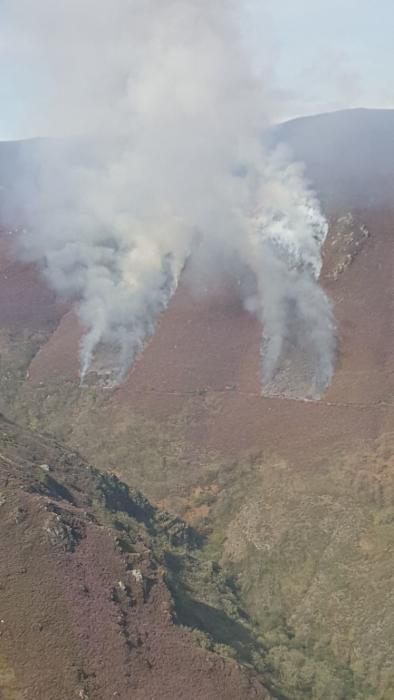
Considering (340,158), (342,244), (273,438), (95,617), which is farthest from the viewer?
(340,158)

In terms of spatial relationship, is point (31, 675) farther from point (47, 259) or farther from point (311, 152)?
point (311, 152)

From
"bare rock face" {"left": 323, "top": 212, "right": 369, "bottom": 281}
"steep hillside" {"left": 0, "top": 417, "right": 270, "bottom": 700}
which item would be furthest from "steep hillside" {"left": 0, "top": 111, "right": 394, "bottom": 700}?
"steep hillside" {"left": 0, "top": 417, "right": 270, "bottom": 700}

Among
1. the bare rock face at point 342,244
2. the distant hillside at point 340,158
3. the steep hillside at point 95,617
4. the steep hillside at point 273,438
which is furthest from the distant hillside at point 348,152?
the steep hillside at point 95,617

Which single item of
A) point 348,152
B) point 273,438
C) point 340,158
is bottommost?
point 273,438

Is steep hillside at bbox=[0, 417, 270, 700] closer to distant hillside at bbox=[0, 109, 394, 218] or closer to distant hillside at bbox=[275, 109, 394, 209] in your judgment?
distant hillside at bbox=[275, 109, 394, 209]

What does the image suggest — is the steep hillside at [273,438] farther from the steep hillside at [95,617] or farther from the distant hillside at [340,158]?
the steep hillside at [95,617]

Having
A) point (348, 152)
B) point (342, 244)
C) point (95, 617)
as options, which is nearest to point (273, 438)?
point (342, 244)

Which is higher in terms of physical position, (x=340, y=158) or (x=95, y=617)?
(x=340, y=158)

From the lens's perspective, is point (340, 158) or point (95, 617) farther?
point (340, 158)

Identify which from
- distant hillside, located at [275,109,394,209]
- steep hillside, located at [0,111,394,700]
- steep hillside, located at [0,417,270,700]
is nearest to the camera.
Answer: steep hillside, located at [0,417,270,700]

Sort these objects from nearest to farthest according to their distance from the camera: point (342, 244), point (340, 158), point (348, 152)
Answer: point (342, 244) → point (340, 158) → point (348, 152)

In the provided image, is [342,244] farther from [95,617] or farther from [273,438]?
[95,617]
